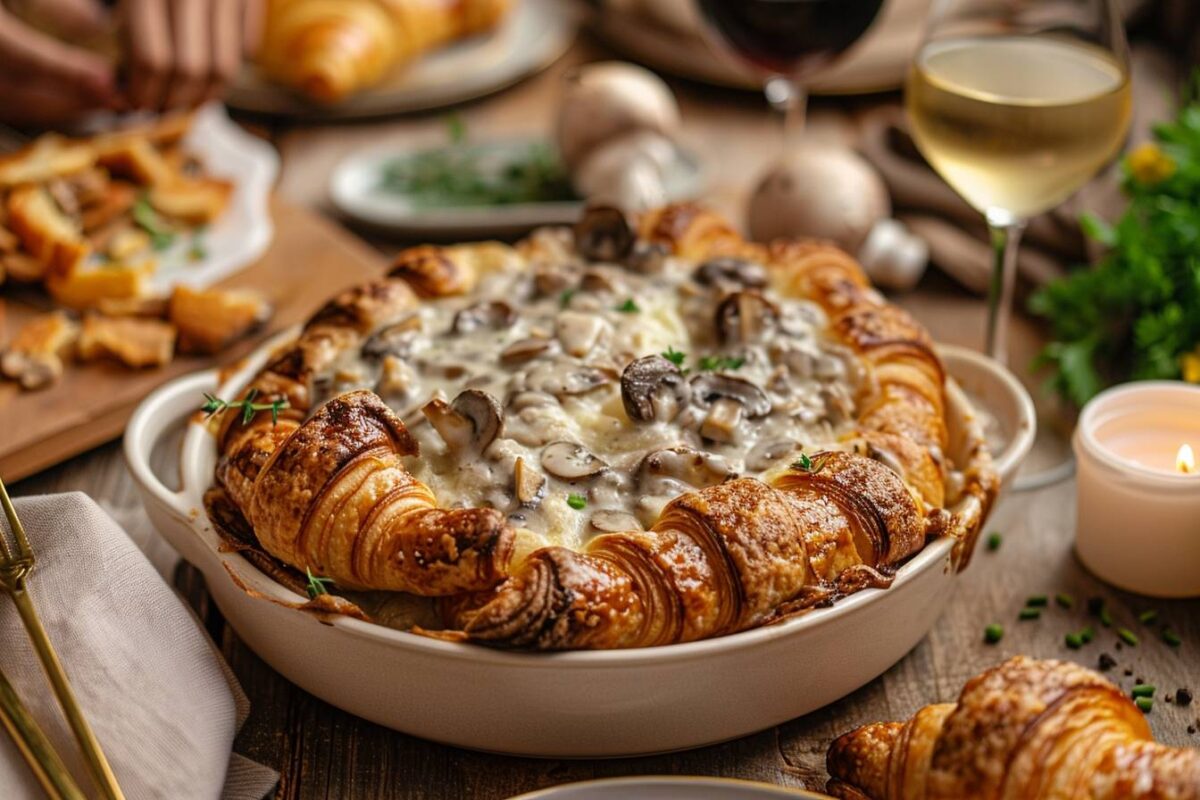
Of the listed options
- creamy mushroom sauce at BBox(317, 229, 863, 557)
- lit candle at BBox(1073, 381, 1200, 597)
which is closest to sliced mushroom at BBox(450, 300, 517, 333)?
creamy mushroom sauce at BBox(317, 229, 863, 557)

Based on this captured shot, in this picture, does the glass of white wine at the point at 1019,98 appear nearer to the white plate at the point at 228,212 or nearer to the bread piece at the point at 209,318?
the bread piece at the point at 209,318

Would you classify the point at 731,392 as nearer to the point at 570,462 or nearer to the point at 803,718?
the point at 570,462

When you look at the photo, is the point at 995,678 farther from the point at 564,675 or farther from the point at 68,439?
the point at 68,439

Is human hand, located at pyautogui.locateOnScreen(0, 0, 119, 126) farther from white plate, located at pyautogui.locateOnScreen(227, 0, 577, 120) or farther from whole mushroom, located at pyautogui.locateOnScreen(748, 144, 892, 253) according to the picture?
whole mushroom, located at pyautogui.locateOnScreen(748, 144, 892, 253)

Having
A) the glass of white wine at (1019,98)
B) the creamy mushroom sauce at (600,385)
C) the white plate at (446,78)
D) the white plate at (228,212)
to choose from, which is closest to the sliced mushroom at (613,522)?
the creamy mushroom sauce at (600,385)

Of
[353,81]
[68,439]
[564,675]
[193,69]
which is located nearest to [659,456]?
[564,675]

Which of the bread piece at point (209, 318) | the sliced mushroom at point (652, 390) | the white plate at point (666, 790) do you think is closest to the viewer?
the white plate at point (666, 790)
